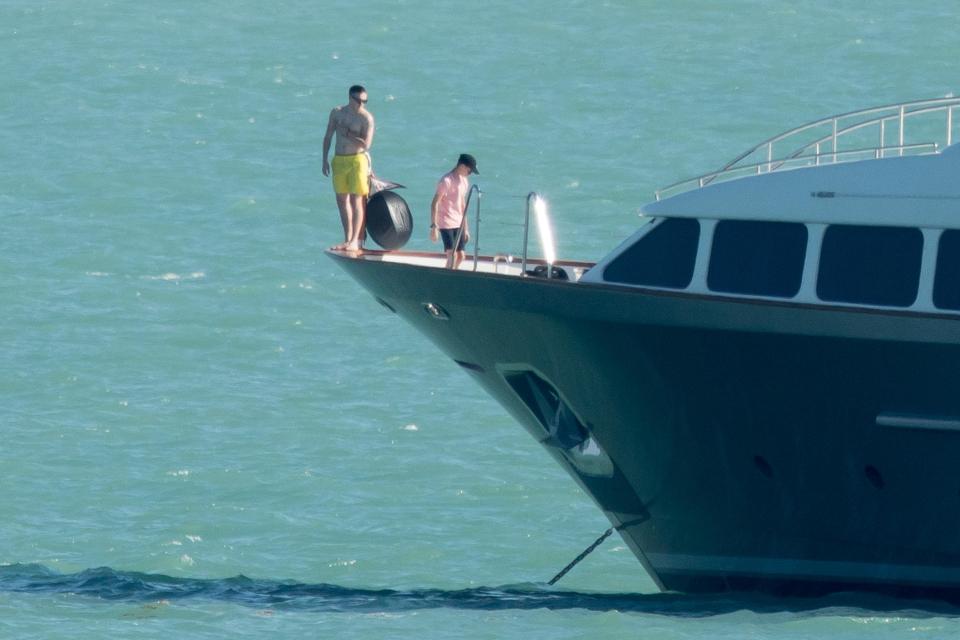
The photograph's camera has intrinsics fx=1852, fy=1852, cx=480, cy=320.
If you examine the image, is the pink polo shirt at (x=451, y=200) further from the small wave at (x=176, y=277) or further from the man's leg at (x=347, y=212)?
the small wave at (x=176, y=277)

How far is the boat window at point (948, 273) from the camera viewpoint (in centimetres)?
1310

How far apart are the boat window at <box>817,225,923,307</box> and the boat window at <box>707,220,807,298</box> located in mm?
205

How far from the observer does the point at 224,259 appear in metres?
31.4

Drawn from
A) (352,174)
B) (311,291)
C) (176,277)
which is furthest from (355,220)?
(176,277)

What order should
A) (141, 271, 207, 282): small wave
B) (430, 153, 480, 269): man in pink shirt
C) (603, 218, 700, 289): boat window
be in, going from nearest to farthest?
(603, 218, 700, 289): boat window, (430, 153, 480, 269): man in pink shirt, (141, 271, 207, 282): small wave

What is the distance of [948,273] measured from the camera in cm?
1311

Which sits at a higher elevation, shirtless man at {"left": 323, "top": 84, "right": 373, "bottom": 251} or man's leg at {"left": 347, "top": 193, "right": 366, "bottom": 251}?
shirtless man at {"left": 323, "top": 84, "right": 373, "bottom": 251}

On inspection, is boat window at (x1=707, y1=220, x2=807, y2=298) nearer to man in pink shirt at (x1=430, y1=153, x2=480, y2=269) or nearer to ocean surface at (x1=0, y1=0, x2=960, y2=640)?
man in pink shirt at (x1=430, y1=153, x2=480, y2=269)

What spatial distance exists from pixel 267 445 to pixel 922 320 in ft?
36.1

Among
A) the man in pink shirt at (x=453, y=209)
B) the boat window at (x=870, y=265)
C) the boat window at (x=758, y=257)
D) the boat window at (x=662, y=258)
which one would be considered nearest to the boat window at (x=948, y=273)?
the boat window at (x=870, y=265)

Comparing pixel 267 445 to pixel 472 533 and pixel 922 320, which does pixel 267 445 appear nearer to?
pixel 472 533

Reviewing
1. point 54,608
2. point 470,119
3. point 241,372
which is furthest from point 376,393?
point 470,119

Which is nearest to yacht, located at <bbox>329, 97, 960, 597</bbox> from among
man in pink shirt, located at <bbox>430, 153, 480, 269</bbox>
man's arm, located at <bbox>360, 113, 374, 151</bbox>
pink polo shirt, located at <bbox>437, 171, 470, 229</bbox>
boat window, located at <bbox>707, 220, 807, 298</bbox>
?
boat window, located at <bbox>707, 220, 807, 298</bbox>

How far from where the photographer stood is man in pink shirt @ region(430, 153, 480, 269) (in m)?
14.9
